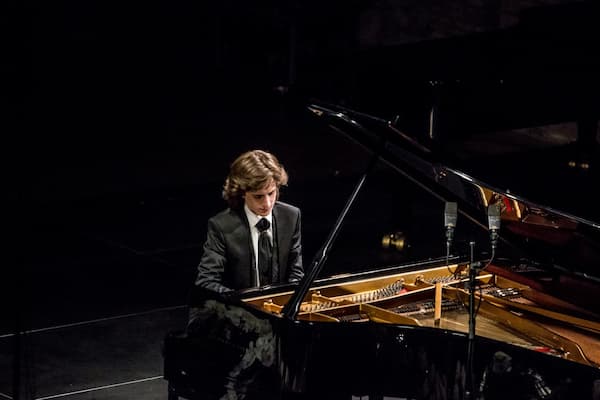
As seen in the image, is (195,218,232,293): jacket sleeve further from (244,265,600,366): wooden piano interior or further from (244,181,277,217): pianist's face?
(244,265,600,366): wooden piano interior

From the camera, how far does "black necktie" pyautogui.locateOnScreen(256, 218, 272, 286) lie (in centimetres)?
610

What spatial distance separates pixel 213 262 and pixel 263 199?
380 millimetres

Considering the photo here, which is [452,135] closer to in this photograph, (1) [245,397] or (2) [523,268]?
(2) [523,268]

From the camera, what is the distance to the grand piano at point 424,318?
5.14 metres

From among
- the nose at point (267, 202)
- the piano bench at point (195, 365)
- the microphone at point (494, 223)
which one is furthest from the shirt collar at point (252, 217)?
the microphone at point (494, 223)

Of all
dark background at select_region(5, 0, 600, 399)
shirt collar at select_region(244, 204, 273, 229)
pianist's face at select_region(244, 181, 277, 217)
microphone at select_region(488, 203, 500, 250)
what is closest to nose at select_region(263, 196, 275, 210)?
pianist's face at select_region(244, 181, 277, 217)

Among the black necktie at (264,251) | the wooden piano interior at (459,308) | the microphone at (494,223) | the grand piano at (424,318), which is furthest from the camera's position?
the black necktie at (264,251)

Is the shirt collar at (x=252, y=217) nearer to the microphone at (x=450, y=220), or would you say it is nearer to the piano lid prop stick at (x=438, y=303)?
the piano lid prop stick at (x=438, y=303)

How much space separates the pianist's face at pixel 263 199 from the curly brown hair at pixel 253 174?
0.02 m

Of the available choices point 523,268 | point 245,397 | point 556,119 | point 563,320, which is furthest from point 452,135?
point 245,397

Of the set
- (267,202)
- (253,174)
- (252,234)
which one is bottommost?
(252,234)

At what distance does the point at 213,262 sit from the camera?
5984 mm

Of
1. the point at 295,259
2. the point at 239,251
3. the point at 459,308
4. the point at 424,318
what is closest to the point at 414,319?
the point at 424,318

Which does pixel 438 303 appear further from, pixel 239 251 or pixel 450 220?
pixel 239 251
